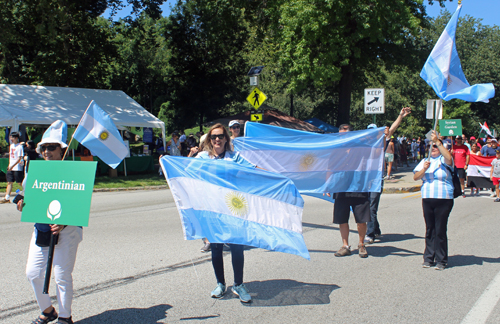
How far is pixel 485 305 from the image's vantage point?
15.0 feet

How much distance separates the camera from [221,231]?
4559mm

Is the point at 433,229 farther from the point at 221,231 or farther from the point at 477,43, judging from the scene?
the point at 477,43

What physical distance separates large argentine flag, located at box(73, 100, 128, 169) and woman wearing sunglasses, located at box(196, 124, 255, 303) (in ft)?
4.05

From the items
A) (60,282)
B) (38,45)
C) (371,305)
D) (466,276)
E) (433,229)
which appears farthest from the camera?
(38,45)

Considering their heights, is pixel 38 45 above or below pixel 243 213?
above

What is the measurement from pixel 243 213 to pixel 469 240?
16.3ft

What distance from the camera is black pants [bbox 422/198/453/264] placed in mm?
5855

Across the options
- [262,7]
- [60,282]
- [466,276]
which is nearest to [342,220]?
[466,276]

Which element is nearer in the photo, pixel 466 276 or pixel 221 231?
pixel 221 231

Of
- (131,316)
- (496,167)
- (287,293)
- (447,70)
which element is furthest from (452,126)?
(131,316)

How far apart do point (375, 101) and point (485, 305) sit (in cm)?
1074

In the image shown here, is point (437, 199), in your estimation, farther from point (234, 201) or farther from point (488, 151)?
point (488, 151)

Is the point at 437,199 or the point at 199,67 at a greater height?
the point at 199,67

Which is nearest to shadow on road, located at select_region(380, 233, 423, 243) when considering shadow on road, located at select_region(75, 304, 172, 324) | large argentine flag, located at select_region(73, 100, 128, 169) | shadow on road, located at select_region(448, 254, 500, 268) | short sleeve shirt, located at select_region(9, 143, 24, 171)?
shadow on road, located at select_region(448, 254, 500, 268)
